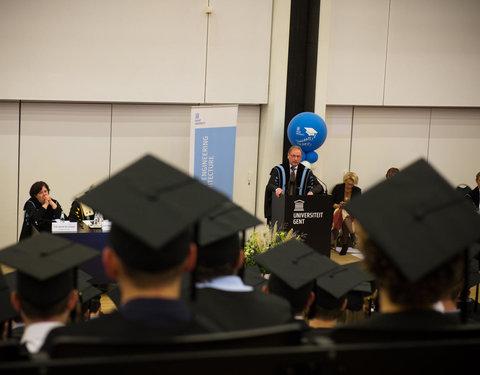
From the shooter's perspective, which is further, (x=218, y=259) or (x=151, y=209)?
(x=218, y=259)

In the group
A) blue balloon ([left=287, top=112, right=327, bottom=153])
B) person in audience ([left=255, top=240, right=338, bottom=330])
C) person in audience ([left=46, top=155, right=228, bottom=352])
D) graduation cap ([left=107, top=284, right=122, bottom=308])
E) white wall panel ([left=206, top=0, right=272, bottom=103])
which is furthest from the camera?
white wall panel ([left=206, top=0, right=272, bottom=103])

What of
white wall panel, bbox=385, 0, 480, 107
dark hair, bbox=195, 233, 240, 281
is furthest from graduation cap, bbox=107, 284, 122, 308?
white wall panel, bbox=385, 0, 480, 107

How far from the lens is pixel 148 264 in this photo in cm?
170

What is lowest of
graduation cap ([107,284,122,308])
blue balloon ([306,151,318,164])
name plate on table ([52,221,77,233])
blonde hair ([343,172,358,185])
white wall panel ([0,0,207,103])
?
name plate on table ([52,221,77,233])

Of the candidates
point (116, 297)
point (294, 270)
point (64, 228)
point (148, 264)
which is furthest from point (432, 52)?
point (148, 264)

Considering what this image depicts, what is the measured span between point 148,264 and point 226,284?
2.69 feet

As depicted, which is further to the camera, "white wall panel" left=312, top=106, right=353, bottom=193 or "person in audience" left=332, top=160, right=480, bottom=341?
"white wall panel" left=312, top=106, right=353, bottom=193

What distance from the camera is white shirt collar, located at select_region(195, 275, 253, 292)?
244cm

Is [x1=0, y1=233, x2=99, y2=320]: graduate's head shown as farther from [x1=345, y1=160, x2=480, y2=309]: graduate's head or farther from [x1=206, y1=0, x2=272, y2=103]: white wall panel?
Result: [x1=206, y1=0, x2=272, y2=103]: white wall panel

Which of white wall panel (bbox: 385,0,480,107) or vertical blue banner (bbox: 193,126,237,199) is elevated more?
white wall panel (bbox: 385,0,480,107)

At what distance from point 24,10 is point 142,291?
775cm

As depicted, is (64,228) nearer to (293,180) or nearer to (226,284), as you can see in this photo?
(293,180)

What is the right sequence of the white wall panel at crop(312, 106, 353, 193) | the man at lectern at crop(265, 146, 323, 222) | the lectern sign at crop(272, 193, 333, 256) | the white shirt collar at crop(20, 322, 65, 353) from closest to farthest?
the white shirt collar at crop(20, 322, 65, 353)
the lectern sign at crop(272, 193, 333, 256)
the man at lectern at crop(265, 146, 323, 222)
the white wall panel at crop(312, 106, 353, 193)

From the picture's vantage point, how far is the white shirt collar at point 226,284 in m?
2.44
